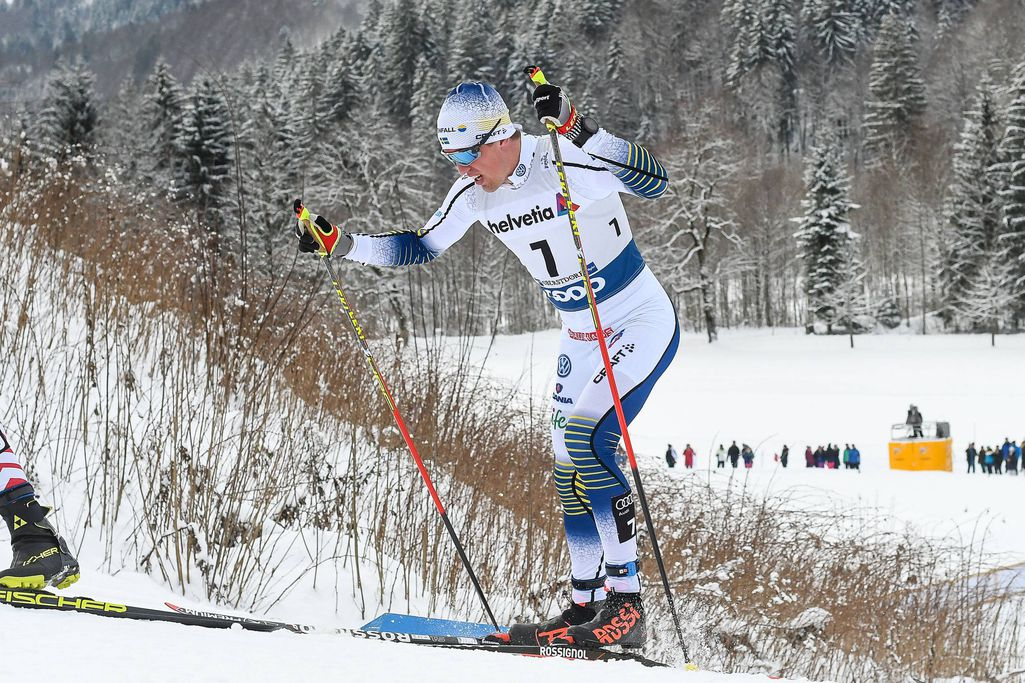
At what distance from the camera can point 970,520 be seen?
13234 mm

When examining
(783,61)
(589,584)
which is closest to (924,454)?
(589,584)

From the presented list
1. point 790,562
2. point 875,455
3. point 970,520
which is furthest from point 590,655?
point 875,455

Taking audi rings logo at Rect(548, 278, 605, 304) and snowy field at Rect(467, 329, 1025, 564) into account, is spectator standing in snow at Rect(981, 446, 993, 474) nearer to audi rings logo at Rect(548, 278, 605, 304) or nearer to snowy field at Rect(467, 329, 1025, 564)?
snowy field at Rect(467, 329, 1025, 564)

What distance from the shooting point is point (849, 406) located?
26094 mm

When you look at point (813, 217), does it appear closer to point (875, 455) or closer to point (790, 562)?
point (875, 455)

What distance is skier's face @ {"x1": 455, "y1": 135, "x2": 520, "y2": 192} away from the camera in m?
3.33

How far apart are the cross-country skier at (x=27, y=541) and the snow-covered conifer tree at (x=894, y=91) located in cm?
6518

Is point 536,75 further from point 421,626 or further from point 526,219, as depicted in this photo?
point 421,626

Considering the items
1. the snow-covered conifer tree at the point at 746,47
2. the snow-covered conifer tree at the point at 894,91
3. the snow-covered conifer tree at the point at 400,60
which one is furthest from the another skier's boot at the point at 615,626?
the snow-covered conifer tree at the point at 746,47

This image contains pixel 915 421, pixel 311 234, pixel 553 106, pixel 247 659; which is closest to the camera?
pixel 247 659

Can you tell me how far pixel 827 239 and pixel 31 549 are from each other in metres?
42.6

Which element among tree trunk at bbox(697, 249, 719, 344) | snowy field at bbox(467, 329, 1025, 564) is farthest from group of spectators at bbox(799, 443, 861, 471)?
tree trunk at bbox(697, 249, 719, 344)

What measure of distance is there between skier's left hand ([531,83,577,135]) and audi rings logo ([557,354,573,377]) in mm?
983

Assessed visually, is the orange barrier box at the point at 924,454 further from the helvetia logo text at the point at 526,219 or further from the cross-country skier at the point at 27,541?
the cross-country skier at the point at 27,541
